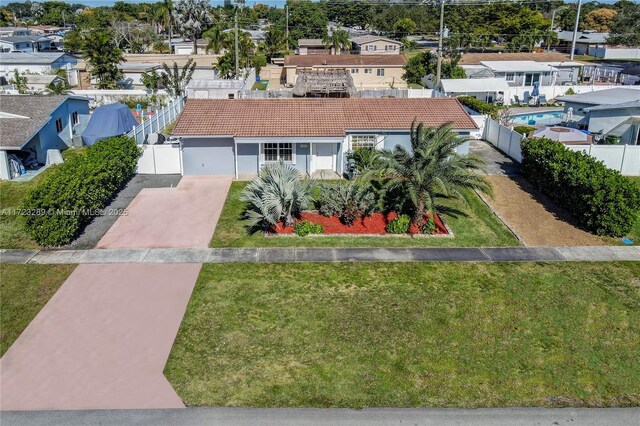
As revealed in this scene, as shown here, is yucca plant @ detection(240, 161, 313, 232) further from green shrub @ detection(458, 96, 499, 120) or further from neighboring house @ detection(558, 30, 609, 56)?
neighboring house @ detection(558, 30, 609, 56)

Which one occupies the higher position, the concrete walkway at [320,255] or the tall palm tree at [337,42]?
the tall palm tree at [337,42]

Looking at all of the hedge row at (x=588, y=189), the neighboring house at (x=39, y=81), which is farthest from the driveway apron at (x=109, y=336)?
→ the neighboring house at (x=39, y=81)

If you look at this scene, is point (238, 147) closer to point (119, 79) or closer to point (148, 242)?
point (148, 242)

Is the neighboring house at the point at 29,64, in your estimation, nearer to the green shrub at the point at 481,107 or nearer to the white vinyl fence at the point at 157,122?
the white vinyl fence at the point at 157,122

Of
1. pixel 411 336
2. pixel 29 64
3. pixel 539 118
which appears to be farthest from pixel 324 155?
pixel 29 64

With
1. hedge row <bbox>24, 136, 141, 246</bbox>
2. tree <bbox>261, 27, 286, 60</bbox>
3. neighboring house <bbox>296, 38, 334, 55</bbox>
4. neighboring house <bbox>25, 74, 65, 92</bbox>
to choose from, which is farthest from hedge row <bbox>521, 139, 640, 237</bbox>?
neighboring house <bbox>296, 38, 334, 55</bbox>

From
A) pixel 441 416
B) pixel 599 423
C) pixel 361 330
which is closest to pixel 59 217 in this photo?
pixel 361 330
